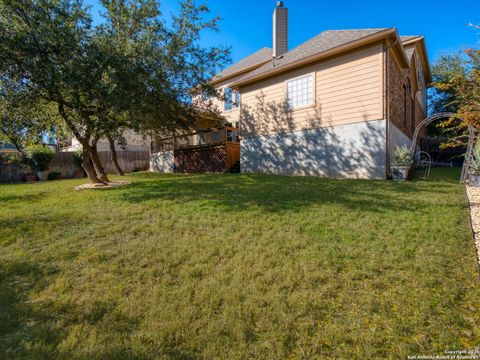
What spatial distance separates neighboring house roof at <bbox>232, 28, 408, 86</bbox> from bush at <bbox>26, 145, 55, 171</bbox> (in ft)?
36.9

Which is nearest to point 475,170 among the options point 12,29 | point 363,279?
point 363,279

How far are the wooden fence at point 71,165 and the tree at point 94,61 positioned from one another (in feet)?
25.2

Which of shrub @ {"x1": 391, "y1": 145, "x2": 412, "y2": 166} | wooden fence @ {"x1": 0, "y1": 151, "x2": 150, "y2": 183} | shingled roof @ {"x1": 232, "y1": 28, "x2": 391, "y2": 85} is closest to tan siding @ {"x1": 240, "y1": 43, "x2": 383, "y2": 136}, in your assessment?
shingled roof @ {"x1": 232, "y1": 28, "x2": 391, "y2": 85}

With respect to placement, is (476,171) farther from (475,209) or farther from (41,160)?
(41,160)

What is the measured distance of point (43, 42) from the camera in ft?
20.4

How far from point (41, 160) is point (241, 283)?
16032 mm

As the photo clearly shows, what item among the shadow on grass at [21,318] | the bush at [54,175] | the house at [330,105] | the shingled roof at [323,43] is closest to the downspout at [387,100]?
the house at [330,105]

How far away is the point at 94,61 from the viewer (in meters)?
6.47

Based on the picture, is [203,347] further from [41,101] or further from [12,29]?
[41,101]

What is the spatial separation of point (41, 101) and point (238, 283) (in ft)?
28.5

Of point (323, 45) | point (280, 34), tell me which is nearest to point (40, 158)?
point (280, 34)

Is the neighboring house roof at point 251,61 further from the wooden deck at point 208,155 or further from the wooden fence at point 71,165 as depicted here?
the wooden fence at point 71,165

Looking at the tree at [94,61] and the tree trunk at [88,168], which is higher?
the tree at [94,61]

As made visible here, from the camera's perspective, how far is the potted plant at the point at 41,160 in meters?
13.9
